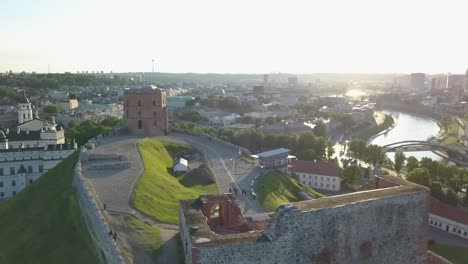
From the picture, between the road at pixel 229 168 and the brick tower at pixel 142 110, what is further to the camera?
the brick tower at pixel 142 110

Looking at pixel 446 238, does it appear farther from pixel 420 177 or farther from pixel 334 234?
pixel 334 234

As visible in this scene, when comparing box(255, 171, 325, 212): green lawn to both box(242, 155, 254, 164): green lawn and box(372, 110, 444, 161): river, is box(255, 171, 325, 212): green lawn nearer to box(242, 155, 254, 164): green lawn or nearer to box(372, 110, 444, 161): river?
box(242, 155, 254, 164): green lawn

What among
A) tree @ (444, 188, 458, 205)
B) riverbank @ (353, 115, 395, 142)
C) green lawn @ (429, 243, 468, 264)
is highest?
tree @ (444, 188, 458, 205)

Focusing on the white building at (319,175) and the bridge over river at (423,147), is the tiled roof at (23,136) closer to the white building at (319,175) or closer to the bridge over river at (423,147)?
the white building at (319,175)

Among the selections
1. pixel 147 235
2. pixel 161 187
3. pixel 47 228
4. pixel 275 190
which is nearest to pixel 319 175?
pixel 275 190

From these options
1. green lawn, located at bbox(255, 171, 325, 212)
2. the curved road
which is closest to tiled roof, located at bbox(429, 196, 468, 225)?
green lawn, located at bbox(255, 171, 325, 212)

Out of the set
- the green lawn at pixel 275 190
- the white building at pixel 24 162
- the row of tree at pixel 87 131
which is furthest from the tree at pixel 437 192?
the white building at pixel 24 162

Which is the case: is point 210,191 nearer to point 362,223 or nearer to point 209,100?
point 362,223
